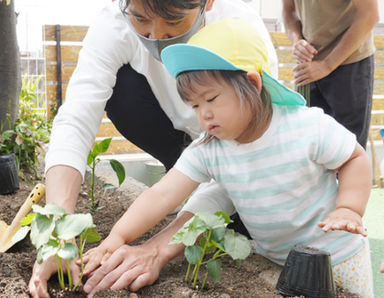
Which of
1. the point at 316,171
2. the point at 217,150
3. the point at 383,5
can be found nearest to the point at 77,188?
the point at 217,150

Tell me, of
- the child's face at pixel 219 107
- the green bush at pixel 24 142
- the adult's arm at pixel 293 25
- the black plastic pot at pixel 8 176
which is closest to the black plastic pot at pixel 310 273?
the child's face at pixel 219 107

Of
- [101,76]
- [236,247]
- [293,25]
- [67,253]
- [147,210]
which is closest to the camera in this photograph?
[67,253]

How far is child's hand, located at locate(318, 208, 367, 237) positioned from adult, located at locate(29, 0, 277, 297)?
439 millimetres

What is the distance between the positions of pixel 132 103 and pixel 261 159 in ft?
2.93

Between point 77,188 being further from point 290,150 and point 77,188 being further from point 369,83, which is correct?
point 369,83

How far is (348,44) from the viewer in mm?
1959

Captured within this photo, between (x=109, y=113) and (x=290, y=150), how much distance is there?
107 centimetres

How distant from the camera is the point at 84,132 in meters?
1.49

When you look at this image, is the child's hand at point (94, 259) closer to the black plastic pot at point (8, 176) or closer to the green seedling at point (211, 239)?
the green seedling at point (211, 239)

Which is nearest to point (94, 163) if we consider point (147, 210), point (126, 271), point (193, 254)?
point (147, 210)

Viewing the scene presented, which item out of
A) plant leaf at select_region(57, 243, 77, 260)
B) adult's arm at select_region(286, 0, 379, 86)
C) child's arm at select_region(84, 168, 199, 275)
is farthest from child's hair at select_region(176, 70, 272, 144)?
adult's arm at select_region(286, 0, 379, 86)

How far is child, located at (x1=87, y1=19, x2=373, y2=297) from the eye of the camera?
115 cm

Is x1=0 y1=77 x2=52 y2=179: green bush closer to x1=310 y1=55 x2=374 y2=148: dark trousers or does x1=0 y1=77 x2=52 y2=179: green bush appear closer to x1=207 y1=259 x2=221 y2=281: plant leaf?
x1=310 y1=55 x2=374 y2=148: dark trousers

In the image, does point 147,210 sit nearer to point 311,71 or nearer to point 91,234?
point 91,234
